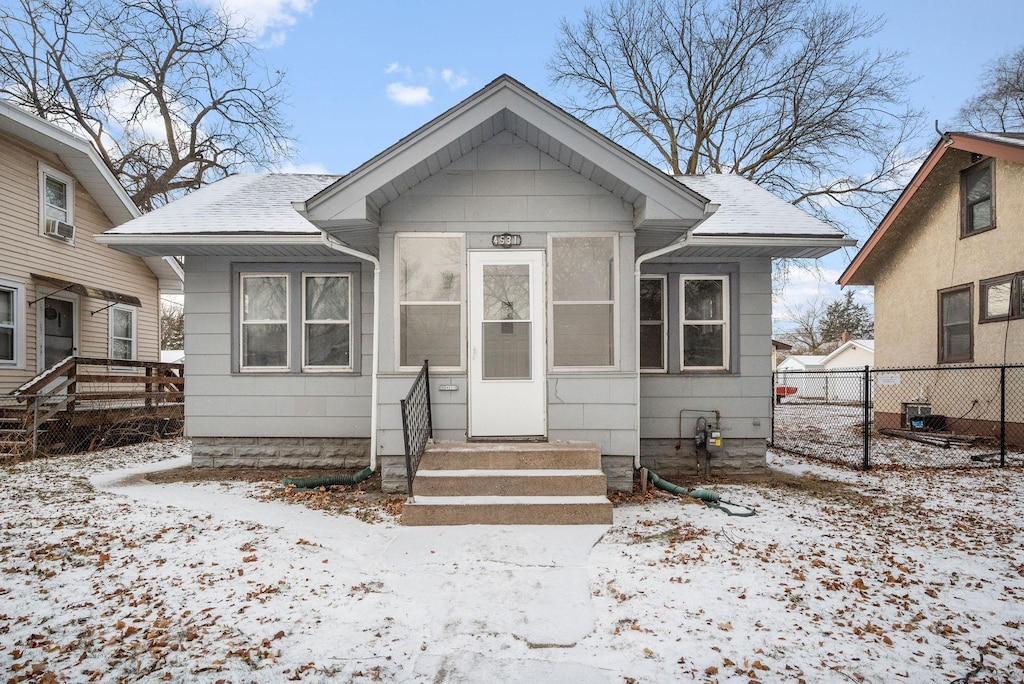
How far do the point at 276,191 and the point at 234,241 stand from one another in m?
1.82

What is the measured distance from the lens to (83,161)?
1099 centimetres

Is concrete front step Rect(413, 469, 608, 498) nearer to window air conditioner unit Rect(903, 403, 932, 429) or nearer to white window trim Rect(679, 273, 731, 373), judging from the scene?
white window trim Rect(679, 273, 731, 373)

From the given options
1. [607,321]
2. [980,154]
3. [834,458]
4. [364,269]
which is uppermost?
[980,154]

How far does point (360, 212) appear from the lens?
5.29 m

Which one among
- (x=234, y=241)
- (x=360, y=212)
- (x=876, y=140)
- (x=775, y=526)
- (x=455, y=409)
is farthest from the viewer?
(x=876, y=140)

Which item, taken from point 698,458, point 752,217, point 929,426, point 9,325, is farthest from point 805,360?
point 9,325

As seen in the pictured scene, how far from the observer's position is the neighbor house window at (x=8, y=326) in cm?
966

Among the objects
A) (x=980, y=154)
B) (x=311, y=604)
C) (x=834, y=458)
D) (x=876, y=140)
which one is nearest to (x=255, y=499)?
(x=311, y=604)

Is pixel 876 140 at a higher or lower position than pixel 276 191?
higher

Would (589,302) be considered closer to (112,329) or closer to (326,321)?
(326,321)

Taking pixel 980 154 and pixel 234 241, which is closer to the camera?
pixel 234 241

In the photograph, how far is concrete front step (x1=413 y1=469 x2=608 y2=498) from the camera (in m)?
5.02

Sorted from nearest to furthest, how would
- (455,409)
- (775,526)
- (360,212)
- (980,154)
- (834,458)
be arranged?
(775,526) < (360,212) < (455,409) < (834,458) < (980,154)

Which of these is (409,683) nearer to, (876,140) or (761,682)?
(761,682)
